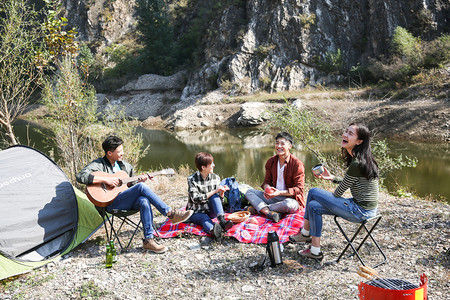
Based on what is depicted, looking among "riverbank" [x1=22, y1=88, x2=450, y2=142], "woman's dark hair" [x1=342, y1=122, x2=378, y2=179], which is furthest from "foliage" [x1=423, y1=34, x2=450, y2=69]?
"woman's dark hair" [x1=342, y1=122, x2=378, y2=179]

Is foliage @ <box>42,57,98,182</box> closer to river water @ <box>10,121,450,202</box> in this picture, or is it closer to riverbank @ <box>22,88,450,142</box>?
river water @ <box>10,121,450,202</box>

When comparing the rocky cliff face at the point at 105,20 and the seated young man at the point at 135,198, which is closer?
the seated young man at the point at 135,198

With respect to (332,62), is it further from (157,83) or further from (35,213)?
(35,213)

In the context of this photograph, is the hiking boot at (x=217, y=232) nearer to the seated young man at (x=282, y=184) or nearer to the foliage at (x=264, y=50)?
the seated young man at (x=282, y=184)

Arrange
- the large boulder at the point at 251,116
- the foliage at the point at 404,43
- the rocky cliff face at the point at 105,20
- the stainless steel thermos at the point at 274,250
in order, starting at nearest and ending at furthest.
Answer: the stainless steel thermos at the point at 274,250 < the foliage at the point at 404,43 < the large boulder at the point at 251,116 < the rocky cliff face at the point at 105,20

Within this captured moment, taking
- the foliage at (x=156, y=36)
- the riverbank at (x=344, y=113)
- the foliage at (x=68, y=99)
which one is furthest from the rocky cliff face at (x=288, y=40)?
the foliage at (x=68, y=99)

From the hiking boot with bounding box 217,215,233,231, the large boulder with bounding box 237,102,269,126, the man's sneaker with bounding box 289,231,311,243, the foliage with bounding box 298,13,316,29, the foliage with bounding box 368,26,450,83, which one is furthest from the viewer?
the foliage with bounding box 298,13,316,29

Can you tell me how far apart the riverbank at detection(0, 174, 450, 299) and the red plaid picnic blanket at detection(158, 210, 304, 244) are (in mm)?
115

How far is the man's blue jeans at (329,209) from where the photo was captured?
12.3 feet

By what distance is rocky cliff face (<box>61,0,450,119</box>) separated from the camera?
29.9m

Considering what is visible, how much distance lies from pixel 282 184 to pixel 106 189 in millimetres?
2630

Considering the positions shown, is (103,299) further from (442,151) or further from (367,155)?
(442,151)

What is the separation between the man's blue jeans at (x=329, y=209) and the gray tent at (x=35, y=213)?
3238mm

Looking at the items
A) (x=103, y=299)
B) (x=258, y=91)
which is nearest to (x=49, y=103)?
(x=103, y=299)
